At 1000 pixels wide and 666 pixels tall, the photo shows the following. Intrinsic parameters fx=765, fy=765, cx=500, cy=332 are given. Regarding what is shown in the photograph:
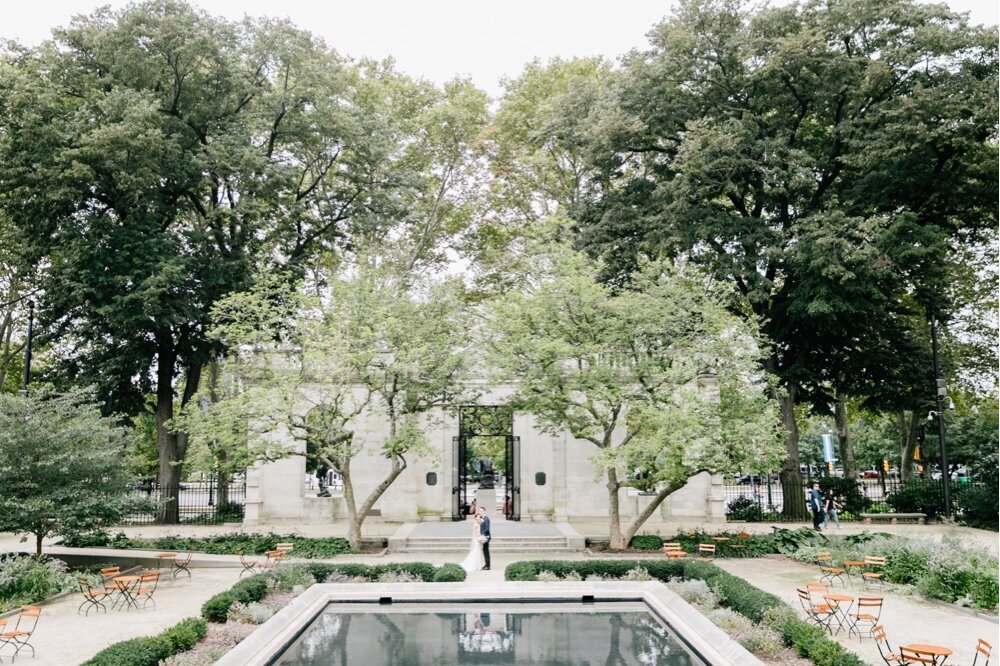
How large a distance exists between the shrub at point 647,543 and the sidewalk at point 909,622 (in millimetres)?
3671

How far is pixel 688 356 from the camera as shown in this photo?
885 inches

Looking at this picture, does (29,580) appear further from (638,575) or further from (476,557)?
(638,575)

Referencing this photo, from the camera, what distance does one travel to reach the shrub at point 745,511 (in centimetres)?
3023

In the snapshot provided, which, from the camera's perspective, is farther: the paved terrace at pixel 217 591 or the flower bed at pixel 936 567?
the flower bed at pixel 936 567

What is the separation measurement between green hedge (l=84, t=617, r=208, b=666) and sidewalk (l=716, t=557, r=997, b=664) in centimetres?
1021

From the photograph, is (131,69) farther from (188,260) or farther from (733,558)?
(733,558)

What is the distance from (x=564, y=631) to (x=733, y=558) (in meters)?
9.84

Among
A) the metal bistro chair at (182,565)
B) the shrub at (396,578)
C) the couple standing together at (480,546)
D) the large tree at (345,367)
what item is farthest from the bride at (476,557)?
the metal bistro chair at (182,565)

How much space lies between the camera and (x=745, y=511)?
30.5m

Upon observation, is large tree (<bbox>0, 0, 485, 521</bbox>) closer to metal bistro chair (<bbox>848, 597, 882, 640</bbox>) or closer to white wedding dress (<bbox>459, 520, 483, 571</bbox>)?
white wedding dress (<bbox>459, 520, 483, 571</bbox>)

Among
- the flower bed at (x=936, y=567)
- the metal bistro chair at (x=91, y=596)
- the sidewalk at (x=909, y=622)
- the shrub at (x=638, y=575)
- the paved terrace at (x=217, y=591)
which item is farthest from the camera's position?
the shrub at (x=638, y=575)

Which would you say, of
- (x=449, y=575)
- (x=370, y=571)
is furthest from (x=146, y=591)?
(x=449, y=575)

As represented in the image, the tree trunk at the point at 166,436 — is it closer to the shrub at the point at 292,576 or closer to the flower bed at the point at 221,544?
the flower bed at the point at 221,544

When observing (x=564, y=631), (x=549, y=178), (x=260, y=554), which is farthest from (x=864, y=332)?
(x=260, y=554)
